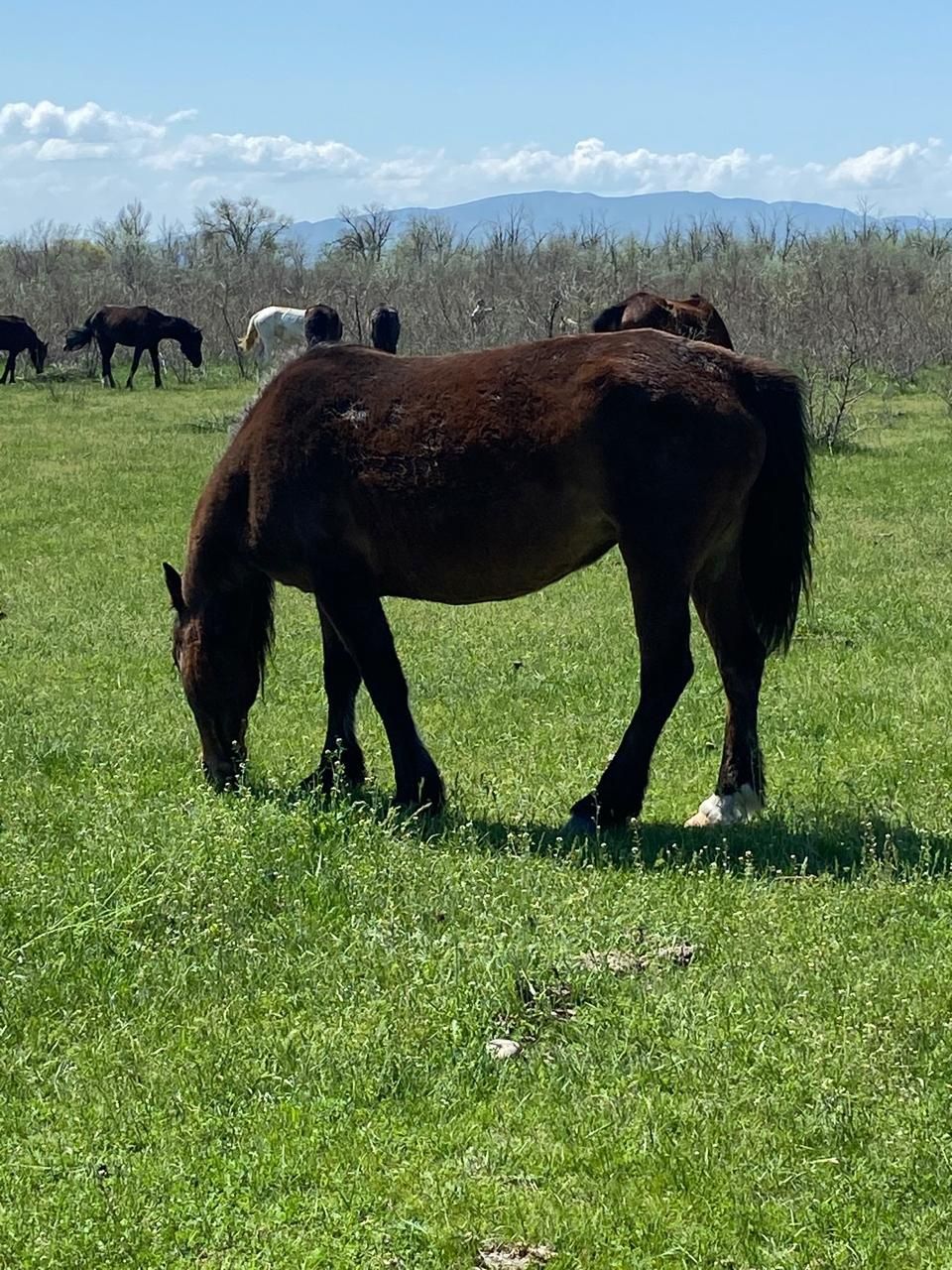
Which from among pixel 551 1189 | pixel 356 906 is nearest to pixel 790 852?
pixel 356 906

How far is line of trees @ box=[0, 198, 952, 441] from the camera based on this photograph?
33125mm

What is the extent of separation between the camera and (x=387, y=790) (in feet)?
22.8

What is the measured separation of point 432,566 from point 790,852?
6.21ft

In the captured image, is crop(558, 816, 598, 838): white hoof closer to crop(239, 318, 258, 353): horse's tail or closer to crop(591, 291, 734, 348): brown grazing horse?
crop(591, 291, 734, 348): brown grazing horse

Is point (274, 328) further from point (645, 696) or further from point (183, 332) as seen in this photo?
point (645, 696)

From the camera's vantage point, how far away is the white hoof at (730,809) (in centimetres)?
632

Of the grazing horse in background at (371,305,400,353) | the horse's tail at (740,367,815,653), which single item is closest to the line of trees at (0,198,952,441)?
the grazing horse in background at (371,305,400,353)

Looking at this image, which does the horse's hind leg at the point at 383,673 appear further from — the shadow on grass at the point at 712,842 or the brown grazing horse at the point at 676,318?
the brown grazing horse at the point at 676,318

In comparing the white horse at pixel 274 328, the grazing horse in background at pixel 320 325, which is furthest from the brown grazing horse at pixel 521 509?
the white horse at pixel 274 328

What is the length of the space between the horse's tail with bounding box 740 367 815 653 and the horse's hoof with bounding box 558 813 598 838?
118 centimetres

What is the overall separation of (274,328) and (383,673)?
25.9 metres

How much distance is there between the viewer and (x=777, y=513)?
6.33 m

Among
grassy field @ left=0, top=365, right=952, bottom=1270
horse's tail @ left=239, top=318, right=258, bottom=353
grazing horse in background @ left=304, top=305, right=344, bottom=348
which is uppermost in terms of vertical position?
grazing horse in background @ left=304, top=305, right=344, bottom=348

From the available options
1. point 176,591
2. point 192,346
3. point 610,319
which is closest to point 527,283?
point 192,346
